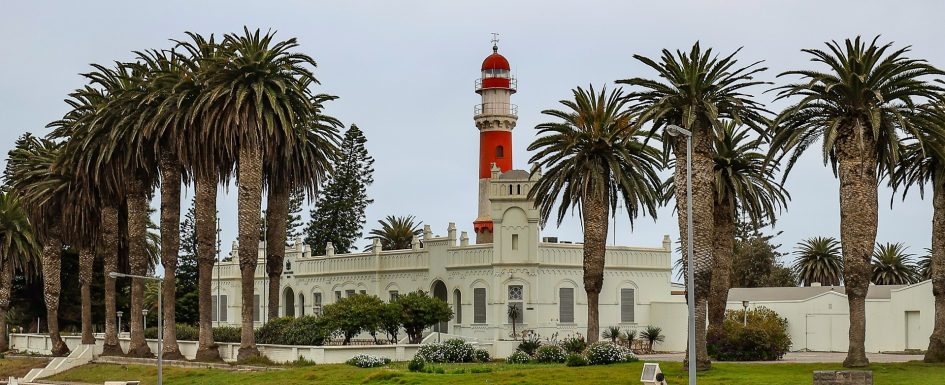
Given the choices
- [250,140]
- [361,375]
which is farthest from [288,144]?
[361,375]

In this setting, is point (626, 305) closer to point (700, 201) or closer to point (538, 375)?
point (700, 201)

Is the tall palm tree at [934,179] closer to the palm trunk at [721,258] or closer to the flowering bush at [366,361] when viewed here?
the palm trunk at [721,258]

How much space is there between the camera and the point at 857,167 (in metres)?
43.0

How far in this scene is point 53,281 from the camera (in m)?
75.0

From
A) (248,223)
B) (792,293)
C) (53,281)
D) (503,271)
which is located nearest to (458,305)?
(503,271)

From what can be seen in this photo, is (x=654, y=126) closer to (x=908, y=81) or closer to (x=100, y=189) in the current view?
(x=908, y=81)

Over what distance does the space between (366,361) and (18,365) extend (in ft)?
92.3

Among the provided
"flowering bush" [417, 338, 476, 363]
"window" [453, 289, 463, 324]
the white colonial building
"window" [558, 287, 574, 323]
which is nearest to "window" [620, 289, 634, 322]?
the white colonial building

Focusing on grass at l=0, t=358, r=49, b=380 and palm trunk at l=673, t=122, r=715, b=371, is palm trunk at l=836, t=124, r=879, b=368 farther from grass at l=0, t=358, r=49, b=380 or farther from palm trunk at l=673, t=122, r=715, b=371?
grass at l=0, t=358, r=49, b=380

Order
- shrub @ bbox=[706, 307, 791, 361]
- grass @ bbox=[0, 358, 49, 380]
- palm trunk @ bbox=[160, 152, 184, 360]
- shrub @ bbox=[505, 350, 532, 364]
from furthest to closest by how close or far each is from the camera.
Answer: grass @ bbox=[0, 358, 49, 380] < palm trunk @ bbox=[160, 152, 184, 360] < shrub @ bbox=[505, 350, 532, 364] < shrub @ bbox=[706, 307, 791, 361]

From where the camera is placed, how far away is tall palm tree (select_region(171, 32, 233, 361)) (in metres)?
57.5

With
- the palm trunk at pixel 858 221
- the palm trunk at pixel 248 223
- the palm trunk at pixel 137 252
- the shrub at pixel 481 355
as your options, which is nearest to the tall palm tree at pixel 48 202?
the palm trunk at pixel 137 252

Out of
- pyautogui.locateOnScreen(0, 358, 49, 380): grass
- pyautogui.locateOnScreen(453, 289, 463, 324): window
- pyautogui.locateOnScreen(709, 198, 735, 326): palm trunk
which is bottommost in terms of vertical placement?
pyautogui.locateOnScreen(0, 358, 49, 380): grass

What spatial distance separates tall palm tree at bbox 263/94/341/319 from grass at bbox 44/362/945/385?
7673mm
